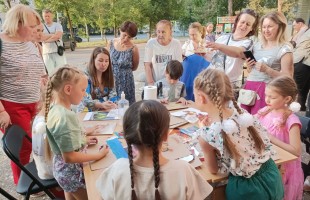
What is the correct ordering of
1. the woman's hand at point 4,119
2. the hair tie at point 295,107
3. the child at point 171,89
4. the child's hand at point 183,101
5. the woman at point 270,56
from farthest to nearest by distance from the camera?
the child at point 171,89, the child's hand at point 183,101, the woman at point 270,56, the woman's hand at point 4,119, the hair tie at point 295,107

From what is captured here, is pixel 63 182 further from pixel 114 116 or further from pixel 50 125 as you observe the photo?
pixel 114 116

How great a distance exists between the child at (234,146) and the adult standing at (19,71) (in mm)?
1568

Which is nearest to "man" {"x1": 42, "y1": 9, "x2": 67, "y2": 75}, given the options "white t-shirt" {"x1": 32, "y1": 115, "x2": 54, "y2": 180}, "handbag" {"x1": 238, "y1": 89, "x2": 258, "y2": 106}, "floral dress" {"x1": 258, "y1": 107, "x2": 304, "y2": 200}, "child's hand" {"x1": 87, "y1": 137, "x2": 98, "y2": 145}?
"white t-shirt" {"x1": 32, "y1": 115, "x2": 54, "y2": 180}

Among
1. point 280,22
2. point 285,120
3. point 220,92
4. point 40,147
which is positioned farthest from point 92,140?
point 280,22

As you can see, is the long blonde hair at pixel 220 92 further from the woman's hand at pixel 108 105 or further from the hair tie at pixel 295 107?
the woman's hand at pixel 108 105

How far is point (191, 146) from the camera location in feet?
5.26

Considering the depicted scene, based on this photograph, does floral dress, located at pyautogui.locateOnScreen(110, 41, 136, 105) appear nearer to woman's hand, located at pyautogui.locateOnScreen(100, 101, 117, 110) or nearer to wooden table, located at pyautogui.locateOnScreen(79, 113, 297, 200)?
woman's hand, located at pyautogui.locateOnScreen(100, 101, 117, 110)

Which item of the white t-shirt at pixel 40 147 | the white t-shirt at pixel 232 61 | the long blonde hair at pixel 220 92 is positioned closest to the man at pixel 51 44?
the white t-shirt at pixel 232 61

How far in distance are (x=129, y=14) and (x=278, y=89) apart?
1794 cm

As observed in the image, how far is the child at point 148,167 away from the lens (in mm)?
958

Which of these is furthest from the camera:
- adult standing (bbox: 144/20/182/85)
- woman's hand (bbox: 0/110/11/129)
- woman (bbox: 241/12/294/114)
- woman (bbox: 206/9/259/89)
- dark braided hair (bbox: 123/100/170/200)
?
adult standing (bbox: 144/20/182/85)

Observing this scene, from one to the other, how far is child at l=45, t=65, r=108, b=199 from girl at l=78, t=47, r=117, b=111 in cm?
84

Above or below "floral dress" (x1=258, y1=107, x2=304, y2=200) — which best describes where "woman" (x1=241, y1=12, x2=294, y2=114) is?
above

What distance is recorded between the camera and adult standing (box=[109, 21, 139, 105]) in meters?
2.90
